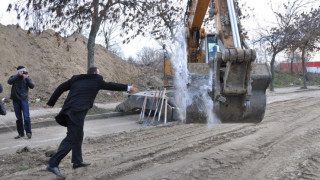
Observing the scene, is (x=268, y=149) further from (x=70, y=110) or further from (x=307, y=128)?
(x=70, y=110)

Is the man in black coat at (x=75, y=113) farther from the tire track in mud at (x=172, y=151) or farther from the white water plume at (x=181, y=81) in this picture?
the white water plume at (x=181, y=81)

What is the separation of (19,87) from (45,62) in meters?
11.1

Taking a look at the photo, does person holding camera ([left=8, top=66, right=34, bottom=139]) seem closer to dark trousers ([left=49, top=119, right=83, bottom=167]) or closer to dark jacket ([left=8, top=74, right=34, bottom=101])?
dark jacket ([left=8, top=74, right=34, bottom=101])

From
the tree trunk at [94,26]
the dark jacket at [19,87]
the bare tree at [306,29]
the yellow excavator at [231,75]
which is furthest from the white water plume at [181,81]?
the bare tree at [306,29]

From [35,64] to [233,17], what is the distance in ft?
47.0

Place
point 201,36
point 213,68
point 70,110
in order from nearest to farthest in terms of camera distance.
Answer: point 70,110
point 213,68
point 201,36

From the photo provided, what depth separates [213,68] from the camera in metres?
5.67

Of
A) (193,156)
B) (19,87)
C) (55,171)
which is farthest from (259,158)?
(19,87)

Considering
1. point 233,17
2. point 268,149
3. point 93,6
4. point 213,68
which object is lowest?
point 268,149

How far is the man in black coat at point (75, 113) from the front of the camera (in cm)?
498

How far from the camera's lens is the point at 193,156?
595 cm

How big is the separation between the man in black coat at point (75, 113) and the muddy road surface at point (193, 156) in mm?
244

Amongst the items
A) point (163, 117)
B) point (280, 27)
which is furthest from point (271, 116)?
point (280, 27)

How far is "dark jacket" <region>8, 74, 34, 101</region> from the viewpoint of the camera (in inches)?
296
